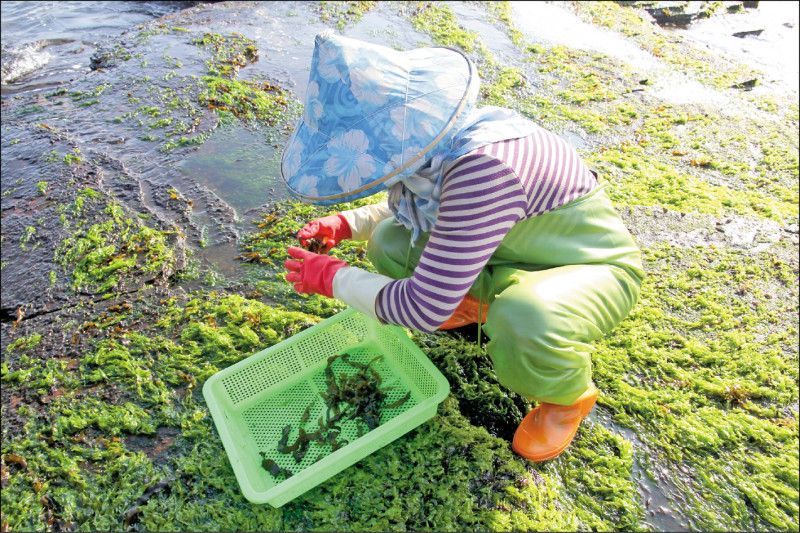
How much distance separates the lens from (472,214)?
1630 millimetres

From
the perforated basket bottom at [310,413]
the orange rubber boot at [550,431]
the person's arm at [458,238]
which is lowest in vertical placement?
the perforated basket bottom at [310,413]

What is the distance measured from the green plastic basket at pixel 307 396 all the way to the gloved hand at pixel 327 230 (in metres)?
0.37

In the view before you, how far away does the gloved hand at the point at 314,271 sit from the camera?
2.07 m

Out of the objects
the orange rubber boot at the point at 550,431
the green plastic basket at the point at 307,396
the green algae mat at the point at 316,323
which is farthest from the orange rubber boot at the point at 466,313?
the orange rubber boot at the point at 550,431

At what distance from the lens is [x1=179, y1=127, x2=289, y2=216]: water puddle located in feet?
11.7

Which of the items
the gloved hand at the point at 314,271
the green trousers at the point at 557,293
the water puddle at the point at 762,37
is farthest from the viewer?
the water puddle at the point at 762,37

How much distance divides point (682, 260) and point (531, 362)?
73.2 inches

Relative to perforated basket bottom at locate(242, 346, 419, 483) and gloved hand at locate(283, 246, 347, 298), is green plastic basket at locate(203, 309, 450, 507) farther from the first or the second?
gloved hand at locate(283, 246, 347, 298)

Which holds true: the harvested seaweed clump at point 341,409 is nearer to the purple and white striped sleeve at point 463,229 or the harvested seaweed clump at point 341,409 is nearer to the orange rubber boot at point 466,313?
the orange rubber boot at point 466,313

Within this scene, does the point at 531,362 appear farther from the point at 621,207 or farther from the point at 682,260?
the point at 621,207

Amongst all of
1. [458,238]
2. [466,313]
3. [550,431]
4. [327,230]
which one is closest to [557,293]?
[458,238]

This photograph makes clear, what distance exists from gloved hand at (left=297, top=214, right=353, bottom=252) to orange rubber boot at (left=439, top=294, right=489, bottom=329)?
2.24 ft

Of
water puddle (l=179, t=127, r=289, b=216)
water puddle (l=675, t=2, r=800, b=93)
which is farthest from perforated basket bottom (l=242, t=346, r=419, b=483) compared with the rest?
water puddle (l=675, t=2, r=800, b=93)

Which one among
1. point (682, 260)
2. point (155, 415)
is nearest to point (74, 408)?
point (155, 415)
